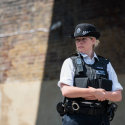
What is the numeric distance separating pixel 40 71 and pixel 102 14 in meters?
2.15

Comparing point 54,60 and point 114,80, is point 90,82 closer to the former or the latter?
point 114,80

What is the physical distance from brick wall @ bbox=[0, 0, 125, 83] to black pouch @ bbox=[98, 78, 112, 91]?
308 cm

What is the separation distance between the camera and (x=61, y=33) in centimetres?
583

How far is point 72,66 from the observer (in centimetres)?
219

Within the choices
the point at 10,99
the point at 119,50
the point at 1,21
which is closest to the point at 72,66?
the point at 119,50

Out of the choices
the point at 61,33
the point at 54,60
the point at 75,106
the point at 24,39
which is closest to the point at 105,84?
the point at 75,106

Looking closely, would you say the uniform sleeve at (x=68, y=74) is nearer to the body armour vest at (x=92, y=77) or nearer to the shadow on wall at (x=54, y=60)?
the body armour vest at (x=92, y=77)

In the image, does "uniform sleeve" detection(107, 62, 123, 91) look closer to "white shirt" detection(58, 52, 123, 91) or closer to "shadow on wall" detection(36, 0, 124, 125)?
"white shirt" detection(58, 52, 123, 91)

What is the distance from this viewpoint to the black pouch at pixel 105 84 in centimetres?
214

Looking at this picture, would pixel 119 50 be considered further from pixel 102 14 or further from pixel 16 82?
pixel 16 82

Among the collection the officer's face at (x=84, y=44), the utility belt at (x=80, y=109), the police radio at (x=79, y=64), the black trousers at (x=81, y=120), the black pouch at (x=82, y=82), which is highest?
the officer's face at (x=84, y=44)

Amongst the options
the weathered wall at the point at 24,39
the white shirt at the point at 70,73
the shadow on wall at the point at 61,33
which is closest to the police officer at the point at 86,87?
the white shirt at the point at 70,73

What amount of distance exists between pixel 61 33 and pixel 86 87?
385 cm

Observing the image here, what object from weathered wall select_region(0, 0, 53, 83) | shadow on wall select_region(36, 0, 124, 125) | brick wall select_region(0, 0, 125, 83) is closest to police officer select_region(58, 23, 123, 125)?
brick wall select_region(0, 0, 125, 83)
